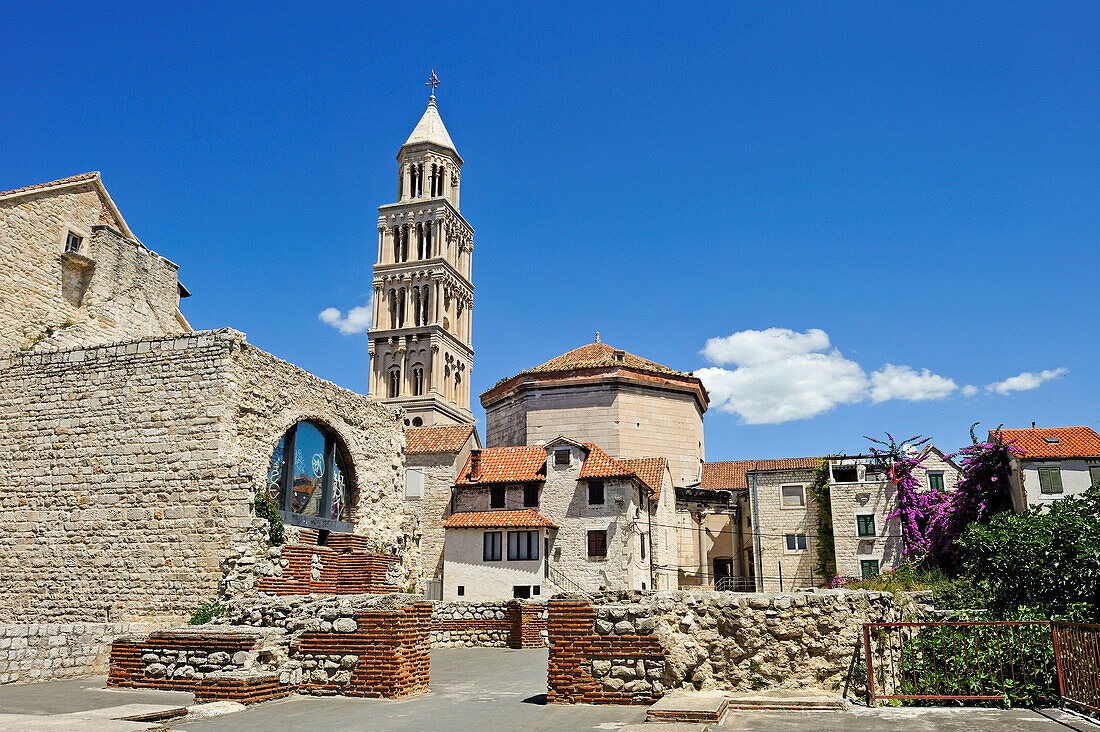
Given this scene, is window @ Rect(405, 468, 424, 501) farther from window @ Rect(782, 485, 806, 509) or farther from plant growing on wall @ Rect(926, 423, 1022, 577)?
plant growing on wall @ Rect(926, 423, 1022, 577)

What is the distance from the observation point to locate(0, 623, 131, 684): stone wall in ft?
38.1

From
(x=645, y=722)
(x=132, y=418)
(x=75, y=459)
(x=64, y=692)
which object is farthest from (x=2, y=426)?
(x=645, y=722)

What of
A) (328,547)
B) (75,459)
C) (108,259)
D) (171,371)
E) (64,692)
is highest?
(108,259)

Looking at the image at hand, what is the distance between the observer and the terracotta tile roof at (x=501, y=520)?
31.4 meters

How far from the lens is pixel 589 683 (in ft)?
32.2

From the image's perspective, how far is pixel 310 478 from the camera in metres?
17.9

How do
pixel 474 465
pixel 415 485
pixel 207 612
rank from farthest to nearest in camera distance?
pixel 474 465
pixel 415 485
pixel 207 612

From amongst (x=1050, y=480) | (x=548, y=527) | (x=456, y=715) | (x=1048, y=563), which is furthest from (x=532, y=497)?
(x=456, y=715)

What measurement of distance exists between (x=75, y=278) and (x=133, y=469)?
7518mm

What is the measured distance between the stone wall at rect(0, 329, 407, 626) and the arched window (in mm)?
460

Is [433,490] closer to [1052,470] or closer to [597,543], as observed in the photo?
[597,543]

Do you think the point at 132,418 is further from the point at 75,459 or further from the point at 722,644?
the point at 722,644

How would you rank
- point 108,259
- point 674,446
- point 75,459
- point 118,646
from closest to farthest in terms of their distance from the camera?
point 118,646
point 75,459
point 108,259
point 674,446

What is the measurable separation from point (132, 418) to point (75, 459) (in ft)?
5.39
